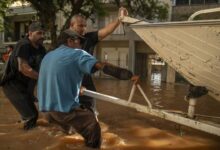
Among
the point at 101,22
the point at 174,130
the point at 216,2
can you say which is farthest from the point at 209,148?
the point at 101,22

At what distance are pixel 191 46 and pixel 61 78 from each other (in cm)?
203

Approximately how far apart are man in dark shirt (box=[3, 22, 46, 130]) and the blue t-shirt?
73.2 inches

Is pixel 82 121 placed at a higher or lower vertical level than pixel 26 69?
lower

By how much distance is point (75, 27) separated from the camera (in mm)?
5297

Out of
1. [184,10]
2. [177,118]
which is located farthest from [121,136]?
[184,10]

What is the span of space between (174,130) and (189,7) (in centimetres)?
1670

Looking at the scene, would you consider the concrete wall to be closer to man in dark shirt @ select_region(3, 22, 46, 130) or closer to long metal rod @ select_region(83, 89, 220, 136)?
man in dark shirt @ select_region(3, 22, 46, 130)

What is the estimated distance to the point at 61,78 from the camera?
4.28m

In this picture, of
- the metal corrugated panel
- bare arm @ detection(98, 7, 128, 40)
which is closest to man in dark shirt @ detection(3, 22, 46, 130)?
bare arm @ detection(98, 7, 128, 40)

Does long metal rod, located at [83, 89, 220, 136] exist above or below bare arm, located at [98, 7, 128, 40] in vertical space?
below

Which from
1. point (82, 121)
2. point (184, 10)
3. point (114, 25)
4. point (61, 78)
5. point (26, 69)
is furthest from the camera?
point (184, 10)

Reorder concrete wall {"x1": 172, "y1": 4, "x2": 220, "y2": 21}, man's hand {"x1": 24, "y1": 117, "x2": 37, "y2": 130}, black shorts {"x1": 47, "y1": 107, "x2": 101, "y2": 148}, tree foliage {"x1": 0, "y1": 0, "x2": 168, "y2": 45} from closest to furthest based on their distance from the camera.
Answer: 1. black shorts {"x1": 47, "y1": 107, "x2": 101, "y2": 148}
2. man's hand {"x1": 24, "y1": 117, "x2": 37, "y2": 130}
3. tree foliage {"x1": 0, "y1": 0, "x2": 168, "y2": 45}
4. concrete wall {"x1": 172, "y1": 4, "x2": 220, "y2": 21}

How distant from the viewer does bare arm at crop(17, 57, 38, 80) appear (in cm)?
587

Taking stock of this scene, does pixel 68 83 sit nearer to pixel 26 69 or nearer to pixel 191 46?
pixel 26 69
